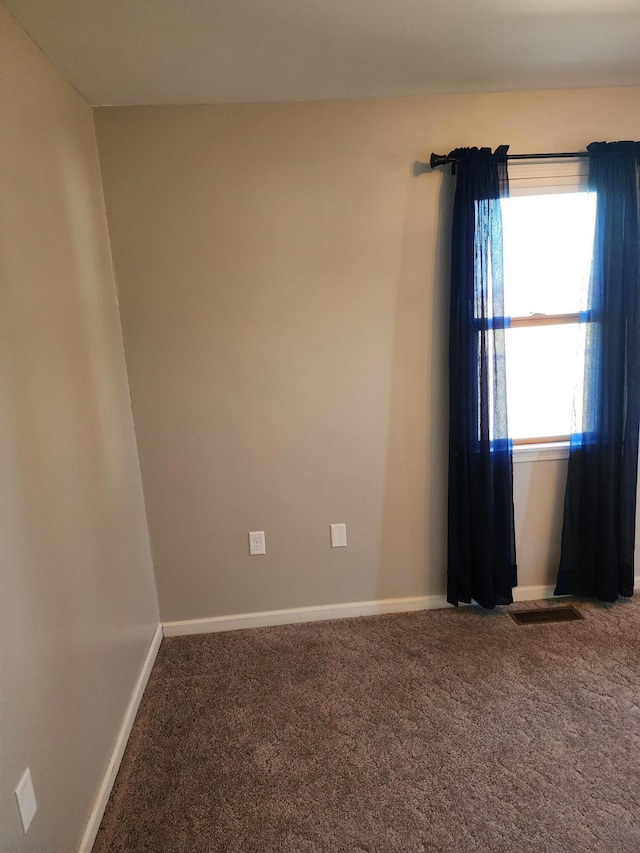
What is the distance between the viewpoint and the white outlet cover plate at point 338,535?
2.55 metres

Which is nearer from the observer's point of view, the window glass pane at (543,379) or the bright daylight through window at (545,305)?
the bright daylight through window at (545,305)

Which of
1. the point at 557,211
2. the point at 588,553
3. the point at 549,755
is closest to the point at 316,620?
the point at 549,755

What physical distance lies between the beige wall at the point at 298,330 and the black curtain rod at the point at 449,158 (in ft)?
0.13

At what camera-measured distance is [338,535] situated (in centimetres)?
256

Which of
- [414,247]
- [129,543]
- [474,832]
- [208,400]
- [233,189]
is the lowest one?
[474,832]

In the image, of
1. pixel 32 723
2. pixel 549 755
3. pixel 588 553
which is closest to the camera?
pixel 32 723

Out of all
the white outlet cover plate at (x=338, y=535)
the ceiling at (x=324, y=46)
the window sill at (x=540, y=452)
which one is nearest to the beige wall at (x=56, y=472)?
the ceiling at (x=324, y=46)

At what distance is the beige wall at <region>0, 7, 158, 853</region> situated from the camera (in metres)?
1.27

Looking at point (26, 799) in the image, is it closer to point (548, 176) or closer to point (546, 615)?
point (546, 615)

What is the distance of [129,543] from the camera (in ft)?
7.16

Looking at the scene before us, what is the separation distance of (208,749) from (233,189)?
85.6 inches

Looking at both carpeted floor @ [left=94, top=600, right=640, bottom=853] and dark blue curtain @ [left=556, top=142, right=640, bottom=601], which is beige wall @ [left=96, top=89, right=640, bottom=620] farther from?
carpeted floor @ [left=94, top=600, right=640, bottom=853]

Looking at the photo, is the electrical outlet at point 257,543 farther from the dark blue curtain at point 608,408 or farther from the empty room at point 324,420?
the dark blue curtain at point 608,408

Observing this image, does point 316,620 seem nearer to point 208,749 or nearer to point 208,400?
point 208,749
